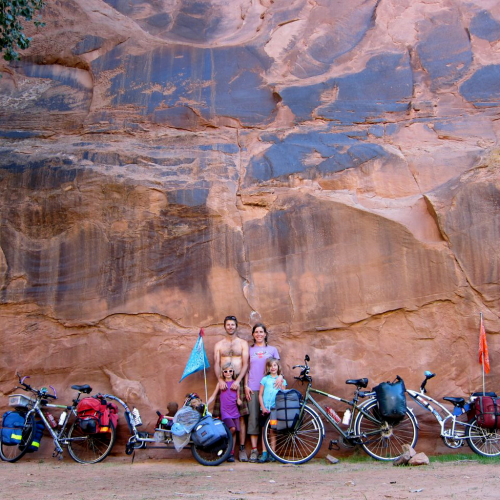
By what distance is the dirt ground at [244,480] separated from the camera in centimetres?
423

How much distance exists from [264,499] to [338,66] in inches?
244

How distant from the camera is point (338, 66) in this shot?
809cm

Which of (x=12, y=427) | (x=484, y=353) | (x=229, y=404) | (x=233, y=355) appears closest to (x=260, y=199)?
(x=233, y=355)

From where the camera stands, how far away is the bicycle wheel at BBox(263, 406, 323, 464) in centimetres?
585

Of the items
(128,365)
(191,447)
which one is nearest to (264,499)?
(191,447)

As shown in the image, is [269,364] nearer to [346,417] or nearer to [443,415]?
[346,417]

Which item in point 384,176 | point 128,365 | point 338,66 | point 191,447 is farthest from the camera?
point 338,66

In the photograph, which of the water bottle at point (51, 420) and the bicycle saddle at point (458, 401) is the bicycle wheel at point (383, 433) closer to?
the bicycle saddle at point (458, 401)

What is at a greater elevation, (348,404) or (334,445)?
(348,404)

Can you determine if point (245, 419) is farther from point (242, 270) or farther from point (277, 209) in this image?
point (277, 209)

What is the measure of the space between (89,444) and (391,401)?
3.42 metres

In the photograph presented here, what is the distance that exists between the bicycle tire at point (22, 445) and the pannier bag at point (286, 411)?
108 inches

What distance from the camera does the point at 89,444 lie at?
6273mm

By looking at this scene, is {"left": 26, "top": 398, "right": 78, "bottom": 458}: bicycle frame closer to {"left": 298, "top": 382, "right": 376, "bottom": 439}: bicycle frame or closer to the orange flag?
{"left": 298, "top": 382, "right": 376, "bottom": 439}: bicycle frame
